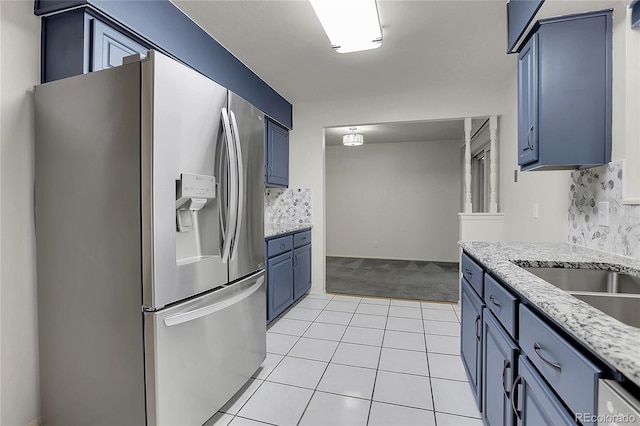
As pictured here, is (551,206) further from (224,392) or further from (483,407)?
(224,392)

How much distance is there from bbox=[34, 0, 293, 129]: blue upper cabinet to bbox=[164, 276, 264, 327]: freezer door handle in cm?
125

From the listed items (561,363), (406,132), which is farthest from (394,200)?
(561,363)

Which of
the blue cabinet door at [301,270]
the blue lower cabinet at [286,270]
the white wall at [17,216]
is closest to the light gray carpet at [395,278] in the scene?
the blue cabinet door at [301,270]

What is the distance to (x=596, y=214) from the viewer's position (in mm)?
1700

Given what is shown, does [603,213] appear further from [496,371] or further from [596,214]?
[496,371]

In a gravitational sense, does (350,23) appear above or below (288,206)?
above

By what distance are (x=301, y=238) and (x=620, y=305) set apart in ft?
9.21

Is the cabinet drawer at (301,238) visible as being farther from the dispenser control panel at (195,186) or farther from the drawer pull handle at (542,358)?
the drawer pull handle at (542,358)

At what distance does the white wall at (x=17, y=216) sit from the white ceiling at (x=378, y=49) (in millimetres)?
895

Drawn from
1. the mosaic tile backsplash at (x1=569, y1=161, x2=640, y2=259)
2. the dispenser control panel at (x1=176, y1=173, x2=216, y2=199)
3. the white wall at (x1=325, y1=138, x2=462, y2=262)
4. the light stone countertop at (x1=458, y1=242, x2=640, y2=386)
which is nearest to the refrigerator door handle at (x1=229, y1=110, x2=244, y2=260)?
the dispenser control panel at (x1=176, y1=173, x2=216, y2=199)

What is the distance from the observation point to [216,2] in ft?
6.46

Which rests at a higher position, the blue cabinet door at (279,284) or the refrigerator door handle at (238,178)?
the refrigerator door handle at (238,178)

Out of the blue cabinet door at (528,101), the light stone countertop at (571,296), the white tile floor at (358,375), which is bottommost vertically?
the white tile floor at (358,375)

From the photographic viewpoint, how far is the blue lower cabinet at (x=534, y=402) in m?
0.77
